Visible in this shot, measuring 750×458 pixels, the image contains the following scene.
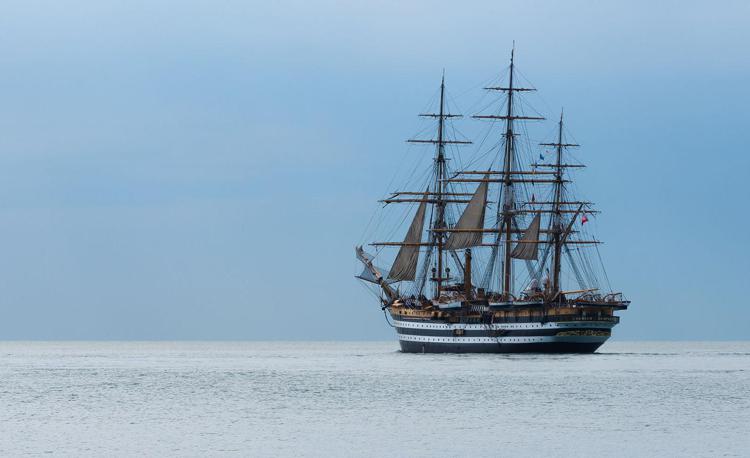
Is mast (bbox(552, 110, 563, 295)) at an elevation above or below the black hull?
above

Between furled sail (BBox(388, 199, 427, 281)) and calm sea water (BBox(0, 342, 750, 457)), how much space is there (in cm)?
2977

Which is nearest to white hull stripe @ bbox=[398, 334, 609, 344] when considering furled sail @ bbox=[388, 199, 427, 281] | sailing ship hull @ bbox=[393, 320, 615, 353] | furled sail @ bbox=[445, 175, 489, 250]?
sailing ship hull @ bbox=[393, 320, 615, 353]

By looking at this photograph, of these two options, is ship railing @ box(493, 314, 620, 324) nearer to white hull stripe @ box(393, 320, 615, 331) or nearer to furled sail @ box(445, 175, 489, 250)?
white hull stripe @ box(393, 320, 615, 331)

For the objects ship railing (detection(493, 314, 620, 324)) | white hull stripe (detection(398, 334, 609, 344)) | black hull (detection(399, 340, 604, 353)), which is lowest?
black hull (detection(399, 340, 604, 353))

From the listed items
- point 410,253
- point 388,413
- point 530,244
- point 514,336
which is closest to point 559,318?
point 514,336

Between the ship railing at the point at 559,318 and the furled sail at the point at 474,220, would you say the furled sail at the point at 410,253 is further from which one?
the ship railing at the point at 559,318

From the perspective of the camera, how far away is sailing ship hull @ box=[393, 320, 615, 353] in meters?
136

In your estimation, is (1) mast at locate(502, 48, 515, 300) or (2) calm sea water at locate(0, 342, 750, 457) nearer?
(2) calm sea water at locate(0, 342, 750, 457)

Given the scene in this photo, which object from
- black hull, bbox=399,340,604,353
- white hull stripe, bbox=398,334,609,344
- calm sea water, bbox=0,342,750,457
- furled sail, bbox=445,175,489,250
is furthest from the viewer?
furled sail, bbox=445,175,489,250

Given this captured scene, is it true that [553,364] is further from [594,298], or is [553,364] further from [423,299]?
[423,299]

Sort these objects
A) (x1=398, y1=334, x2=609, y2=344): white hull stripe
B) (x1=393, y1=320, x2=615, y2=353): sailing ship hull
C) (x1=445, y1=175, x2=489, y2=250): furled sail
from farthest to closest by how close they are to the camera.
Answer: (x1=445, y1=175, x2=489, y2=250): furled sail
(x1=398, y1=334, x2=609, y2=344): white hull stripe
(x1=393, y1=320, x2=615, y2=353): sailing ship hull

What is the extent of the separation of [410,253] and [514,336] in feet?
61.4

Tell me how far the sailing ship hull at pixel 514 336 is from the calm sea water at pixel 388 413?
12.0 m

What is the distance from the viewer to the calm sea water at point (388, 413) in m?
60.5
